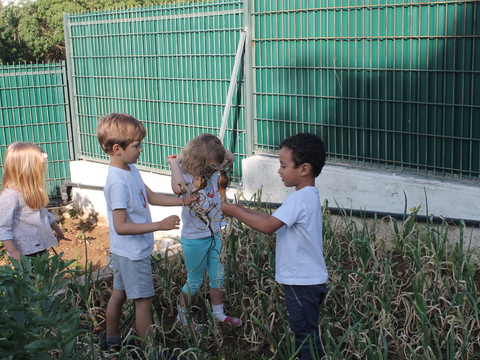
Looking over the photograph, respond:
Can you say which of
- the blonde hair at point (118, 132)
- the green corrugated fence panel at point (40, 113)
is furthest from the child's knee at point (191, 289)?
the green corrugated fence panel at point (40, 113)

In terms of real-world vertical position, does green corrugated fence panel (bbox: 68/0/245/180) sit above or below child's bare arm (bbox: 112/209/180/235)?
above

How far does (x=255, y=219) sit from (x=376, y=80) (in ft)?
9.46

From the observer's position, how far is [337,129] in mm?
5793

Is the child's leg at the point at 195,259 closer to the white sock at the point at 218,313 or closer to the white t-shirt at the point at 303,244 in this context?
the white sock at the point at 218,313

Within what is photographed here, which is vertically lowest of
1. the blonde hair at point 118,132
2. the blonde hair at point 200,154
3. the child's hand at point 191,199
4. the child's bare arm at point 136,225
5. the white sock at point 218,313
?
the white sock at point 218,313

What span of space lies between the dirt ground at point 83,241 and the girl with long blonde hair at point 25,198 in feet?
8.93

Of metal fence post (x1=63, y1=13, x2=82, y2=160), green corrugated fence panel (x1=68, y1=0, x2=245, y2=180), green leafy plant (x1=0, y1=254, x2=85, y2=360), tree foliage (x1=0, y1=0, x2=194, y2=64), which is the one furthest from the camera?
tree foliage (x1=0, y1=0, x2=194, y2=64)

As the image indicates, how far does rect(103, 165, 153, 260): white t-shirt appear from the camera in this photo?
3.24 m

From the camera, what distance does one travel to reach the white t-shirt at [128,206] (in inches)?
127

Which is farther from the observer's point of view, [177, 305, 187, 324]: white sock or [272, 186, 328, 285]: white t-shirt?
[177, 305, 187, 324]: white sock

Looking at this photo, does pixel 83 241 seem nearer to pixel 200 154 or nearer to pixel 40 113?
pixel 40 113

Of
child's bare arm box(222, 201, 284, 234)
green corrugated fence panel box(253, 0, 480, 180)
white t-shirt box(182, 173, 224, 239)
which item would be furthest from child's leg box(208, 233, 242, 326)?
green corrugated fence panel box(253, 0, 480, 180)

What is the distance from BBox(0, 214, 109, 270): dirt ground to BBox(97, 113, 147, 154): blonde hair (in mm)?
3516

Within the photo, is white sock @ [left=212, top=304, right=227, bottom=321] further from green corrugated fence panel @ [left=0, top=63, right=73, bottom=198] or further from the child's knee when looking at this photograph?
green corrugated fence panel @ [left=0, top=63, right=73, bottom=198]
